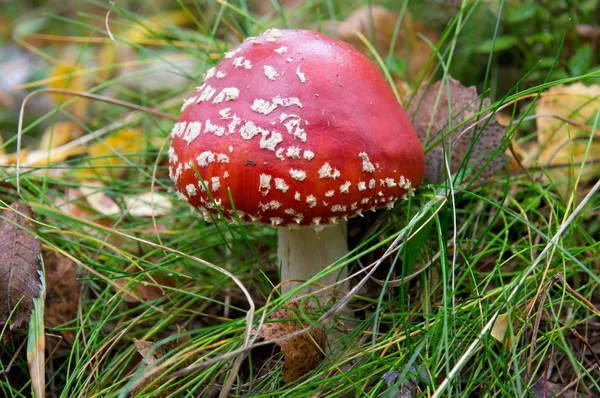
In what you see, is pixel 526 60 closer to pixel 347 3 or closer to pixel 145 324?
pixel 347 3

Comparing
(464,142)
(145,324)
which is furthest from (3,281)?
(464,142)

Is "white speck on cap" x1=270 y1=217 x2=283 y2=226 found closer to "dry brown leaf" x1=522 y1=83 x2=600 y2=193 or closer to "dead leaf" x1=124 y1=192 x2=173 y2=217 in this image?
"dead leaf" x1=124 y1=192 x2=173 y2=217

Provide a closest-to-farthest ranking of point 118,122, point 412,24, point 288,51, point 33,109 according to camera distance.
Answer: point 288,51 → point 118,122 → point 412,24 → point 33,109

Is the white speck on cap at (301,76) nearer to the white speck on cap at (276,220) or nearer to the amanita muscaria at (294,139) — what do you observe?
the amanita muscaria at (294,139)

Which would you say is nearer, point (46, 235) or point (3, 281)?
point (3, 281)

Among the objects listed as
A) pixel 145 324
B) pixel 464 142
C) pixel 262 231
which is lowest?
pixel 145 324
